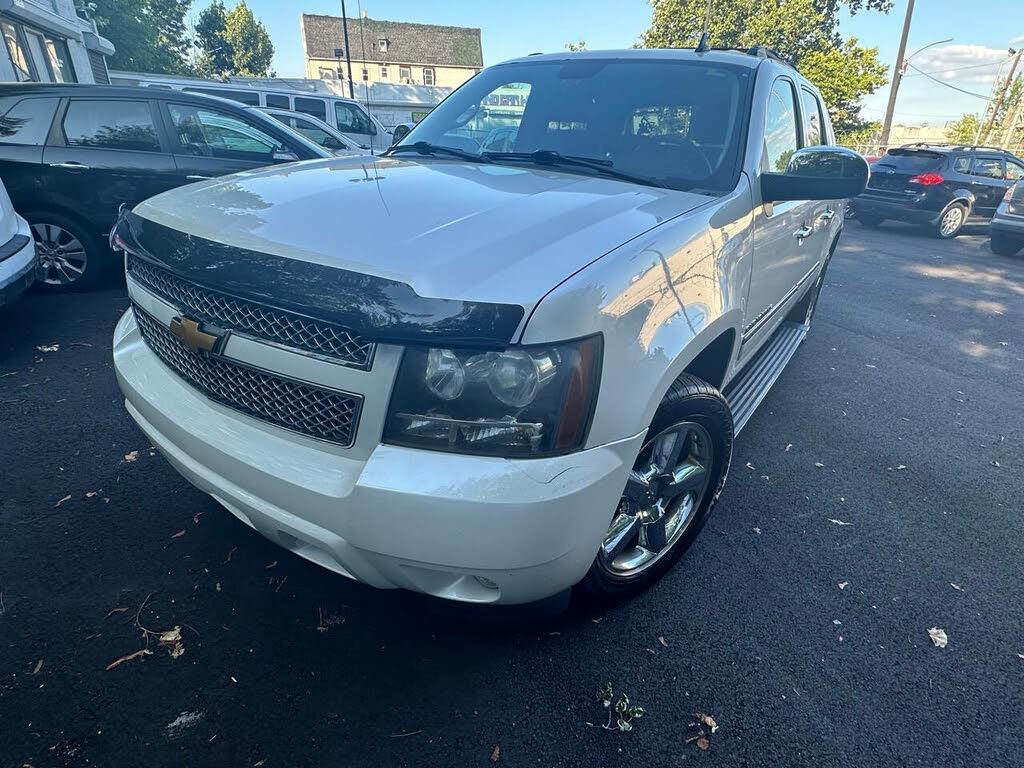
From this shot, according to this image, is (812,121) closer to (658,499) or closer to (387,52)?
(658,499)

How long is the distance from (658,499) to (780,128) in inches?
77.3

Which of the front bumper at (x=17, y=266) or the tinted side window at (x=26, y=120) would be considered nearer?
the front bumper at (x=17, y=266)

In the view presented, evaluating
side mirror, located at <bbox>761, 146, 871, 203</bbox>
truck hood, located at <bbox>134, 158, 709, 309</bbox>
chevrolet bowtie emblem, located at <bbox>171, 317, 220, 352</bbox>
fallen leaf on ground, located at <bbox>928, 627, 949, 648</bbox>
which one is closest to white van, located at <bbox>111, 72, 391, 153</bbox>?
truck hood, located at <bbox>134, 158, 709, 309</bbox>

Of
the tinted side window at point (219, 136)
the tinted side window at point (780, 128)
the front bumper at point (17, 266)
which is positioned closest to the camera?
the tinted side window at point (780, 128)

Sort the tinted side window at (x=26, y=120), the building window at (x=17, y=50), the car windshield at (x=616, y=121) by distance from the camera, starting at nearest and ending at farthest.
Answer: the car windshield at (x=616, y=121), the tinted side window at (x=26, y=120), the building window at (x=17, y=50)

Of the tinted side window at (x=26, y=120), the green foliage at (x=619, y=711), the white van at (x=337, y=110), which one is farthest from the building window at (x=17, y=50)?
the green foliage at (x=619, y=711)

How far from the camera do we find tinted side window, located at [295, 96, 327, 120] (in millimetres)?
12734

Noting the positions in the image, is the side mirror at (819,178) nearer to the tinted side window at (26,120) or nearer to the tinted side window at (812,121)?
the tinted side window at (812,121)

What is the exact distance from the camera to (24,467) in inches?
104

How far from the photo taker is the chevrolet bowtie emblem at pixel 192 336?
1.50 metres

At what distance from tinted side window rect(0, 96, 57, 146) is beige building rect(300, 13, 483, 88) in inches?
2038

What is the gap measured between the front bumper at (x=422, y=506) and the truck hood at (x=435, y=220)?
16.1 inches

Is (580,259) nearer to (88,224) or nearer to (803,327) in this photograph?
(803,327)

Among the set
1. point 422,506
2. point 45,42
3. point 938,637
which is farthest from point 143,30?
point 938,637
